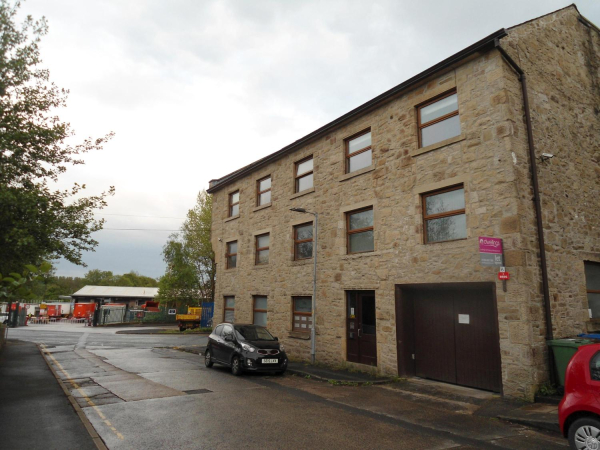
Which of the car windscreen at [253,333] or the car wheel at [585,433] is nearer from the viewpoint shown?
the car wheel at [585,433]

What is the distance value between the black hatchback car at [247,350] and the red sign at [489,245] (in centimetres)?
704

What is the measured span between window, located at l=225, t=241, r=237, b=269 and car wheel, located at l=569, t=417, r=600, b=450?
16809mm

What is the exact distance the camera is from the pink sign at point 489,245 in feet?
29.7

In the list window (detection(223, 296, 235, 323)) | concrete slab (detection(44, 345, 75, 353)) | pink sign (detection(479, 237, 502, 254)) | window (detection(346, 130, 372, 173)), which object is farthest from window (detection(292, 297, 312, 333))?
concrete slab (detection(44, 345, 75, 353))

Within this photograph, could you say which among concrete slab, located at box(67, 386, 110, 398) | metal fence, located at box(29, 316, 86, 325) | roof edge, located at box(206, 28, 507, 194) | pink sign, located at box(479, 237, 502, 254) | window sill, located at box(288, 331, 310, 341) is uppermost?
roof edge, located at box(206, 28, 507, 194)

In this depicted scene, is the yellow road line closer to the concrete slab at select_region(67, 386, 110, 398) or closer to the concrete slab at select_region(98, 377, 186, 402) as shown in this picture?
the concrete slab at select_region(67, 386, 110, 398)

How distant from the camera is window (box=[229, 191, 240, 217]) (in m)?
21.1

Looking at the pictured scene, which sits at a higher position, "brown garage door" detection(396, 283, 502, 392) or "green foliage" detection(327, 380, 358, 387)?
"brown garage door" detection(396, 283, 502, 392)

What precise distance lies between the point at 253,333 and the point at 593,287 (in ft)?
33.5

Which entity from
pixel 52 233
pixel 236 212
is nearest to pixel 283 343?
pixel 236 212

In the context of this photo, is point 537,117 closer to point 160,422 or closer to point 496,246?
point 496,246

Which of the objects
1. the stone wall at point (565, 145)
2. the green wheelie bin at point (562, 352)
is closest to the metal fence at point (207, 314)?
the stone wall at point (565, 145)

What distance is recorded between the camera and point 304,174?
16625mm

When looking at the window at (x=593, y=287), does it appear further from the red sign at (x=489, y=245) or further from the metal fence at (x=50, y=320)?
the metal fence at (x=50, y=320)
